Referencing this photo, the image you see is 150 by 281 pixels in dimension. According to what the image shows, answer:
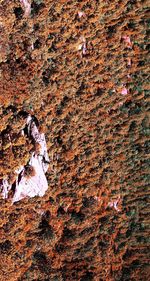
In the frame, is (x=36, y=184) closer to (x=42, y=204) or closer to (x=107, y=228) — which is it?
(x=42, y=204)

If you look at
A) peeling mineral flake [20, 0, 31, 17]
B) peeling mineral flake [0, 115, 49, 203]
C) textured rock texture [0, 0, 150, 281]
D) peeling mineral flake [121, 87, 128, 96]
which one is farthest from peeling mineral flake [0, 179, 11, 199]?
peeling mineral flake [20, 0, 31, 17]

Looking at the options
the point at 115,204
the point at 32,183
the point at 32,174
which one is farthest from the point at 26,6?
the point at 115,204

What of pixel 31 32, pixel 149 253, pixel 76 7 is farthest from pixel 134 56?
pixel 149 253

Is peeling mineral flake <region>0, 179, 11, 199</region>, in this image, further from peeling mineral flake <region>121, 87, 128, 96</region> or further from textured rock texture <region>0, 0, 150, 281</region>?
peeling mineral flake <region>121, 87, 128, 96</region>

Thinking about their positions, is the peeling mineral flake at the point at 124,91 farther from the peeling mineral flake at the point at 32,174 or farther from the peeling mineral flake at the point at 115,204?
the peeling mineral flake at the point at 115,204

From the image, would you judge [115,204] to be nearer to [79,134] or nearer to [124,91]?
[79,134]

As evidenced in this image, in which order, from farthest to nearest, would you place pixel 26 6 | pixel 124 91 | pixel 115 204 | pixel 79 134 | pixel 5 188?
pixel 115 204
pixel 124 91
pixel 79 134
pixel 26 6
pixel 5 188
